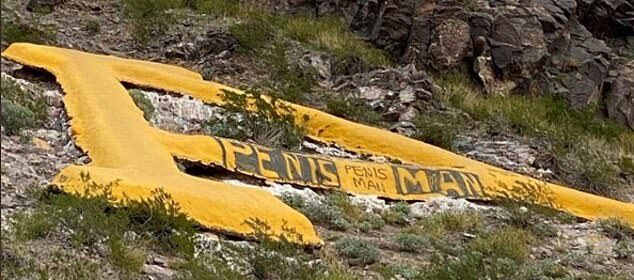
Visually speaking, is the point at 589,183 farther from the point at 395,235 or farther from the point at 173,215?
the point at 173,215

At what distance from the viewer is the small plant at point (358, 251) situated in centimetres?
708

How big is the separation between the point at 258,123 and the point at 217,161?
75.3 inches

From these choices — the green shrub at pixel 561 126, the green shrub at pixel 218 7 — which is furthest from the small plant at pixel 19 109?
the green shrub at pixel 218 7

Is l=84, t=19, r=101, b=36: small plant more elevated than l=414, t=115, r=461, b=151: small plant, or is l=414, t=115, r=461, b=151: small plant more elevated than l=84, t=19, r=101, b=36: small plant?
l=84, t=19, r=101, b=36: small plant

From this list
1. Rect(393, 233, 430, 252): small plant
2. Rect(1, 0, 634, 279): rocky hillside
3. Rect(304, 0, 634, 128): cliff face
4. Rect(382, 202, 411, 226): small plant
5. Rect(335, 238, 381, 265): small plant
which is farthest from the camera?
Rect(304, 0, 634, 128): cliff face

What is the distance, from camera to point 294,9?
17828 millimetres

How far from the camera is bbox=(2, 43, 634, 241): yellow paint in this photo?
712 cm

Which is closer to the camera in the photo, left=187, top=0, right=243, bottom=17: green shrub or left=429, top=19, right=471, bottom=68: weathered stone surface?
left=429, top=19, right=471, bottom=68: weathered stone surface

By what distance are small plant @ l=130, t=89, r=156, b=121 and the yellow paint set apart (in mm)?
186

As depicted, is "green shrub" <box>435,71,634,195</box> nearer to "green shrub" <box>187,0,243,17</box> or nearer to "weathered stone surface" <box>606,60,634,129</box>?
"weathered stone surface" <box>606,60,634,129</box>

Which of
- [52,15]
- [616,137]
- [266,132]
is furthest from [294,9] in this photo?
[266,132]

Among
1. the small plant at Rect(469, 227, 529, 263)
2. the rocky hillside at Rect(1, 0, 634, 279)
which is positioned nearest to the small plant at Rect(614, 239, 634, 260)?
the rocky hillside at Rect(1, 0, 634, 279)

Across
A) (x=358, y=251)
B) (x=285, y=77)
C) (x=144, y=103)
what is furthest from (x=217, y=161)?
(x=285, y=77)

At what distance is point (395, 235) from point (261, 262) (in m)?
2.19
